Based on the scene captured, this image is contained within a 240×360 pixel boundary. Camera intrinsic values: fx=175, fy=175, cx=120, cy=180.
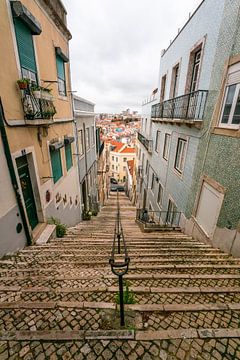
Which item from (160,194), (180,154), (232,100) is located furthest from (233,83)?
(160,194)

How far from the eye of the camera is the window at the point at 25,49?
4.19 meters

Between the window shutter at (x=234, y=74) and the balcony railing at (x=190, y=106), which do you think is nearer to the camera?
the window shutter at (x=234, y=74)

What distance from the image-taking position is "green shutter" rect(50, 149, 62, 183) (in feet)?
21.8

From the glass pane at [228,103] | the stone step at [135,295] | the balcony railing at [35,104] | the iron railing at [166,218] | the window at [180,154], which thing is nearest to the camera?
the stone step at [135,295]

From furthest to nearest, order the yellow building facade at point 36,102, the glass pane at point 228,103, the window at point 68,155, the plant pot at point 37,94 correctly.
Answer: the window at point 68,155, the glass pane at point 228,103, the plant pot at point 37,94, the yellow building facade at point 36,102

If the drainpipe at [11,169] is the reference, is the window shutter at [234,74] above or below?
above

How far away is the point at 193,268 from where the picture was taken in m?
3.82

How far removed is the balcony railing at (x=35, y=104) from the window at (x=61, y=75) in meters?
2.41

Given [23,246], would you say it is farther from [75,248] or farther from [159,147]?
[159,147]

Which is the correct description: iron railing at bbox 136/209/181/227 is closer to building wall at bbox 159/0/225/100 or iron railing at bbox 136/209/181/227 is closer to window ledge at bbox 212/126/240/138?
window ledge at bbox 212/126/240/138

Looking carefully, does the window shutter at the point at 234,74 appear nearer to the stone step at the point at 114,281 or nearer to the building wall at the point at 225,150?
the building wall at the point at 225,150

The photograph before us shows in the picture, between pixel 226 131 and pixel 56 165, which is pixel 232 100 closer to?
pixel 226 131

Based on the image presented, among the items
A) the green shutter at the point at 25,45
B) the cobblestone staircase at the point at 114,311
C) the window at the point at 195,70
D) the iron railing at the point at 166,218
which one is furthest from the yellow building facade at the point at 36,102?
the window at the point at 195,70

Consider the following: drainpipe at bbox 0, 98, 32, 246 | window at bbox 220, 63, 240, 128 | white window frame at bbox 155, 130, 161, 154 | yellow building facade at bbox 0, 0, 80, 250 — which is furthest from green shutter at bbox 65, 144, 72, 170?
window at bbox 220, 63, 240, 128
